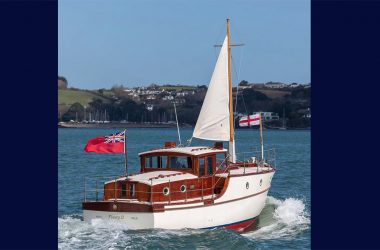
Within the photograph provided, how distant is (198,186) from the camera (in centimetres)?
3244

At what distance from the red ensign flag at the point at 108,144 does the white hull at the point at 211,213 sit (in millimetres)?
2477

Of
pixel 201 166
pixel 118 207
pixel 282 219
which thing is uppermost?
pixel 201 166

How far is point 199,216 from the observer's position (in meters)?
31.2

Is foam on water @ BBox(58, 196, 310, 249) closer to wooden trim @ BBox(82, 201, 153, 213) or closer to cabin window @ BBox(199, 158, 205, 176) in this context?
wooden trim @ BBox(82, 201, 153, 213)

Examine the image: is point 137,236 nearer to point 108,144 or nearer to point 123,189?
point 123,189

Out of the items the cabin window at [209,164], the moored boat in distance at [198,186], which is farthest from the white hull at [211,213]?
the cabin window at [209,164]

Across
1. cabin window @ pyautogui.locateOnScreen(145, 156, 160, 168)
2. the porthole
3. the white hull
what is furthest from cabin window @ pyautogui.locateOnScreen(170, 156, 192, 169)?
the porthole

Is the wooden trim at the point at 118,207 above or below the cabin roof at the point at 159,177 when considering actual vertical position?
below

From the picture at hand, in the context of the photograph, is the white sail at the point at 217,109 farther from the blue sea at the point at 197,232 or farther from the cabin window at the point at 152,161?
the blue sea at the point at 197,232

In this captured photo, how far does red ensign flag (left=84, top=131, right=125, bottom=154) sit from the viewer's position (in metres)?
30.7

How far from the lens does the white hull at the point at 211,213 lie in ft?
98.3

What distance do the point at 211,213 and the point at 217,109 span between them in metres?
6.83

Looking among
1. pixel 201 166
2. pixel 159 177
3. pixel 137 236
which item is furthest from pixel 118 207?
pixel 201 166
